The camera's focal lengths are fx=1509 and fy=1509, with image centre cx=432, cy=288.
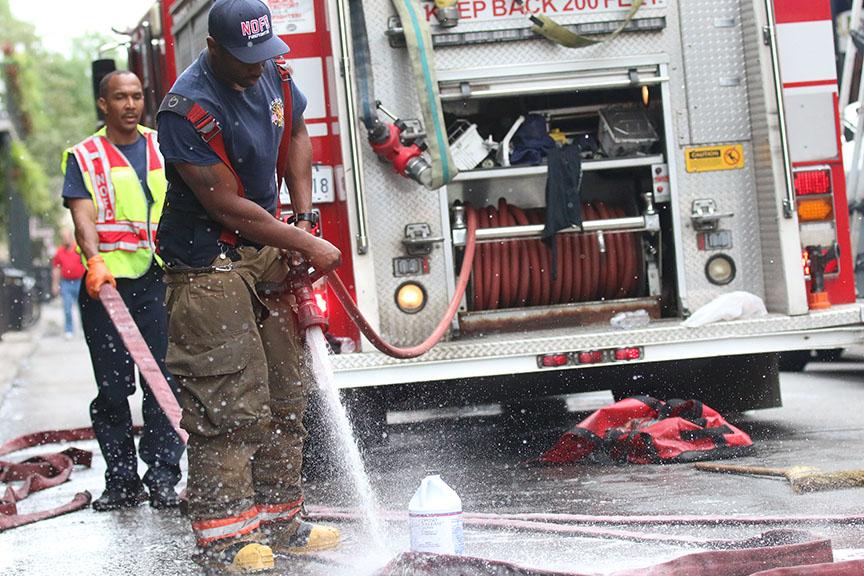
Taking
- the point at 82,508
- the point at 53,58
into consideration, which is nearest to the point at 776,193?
the point at 82,508

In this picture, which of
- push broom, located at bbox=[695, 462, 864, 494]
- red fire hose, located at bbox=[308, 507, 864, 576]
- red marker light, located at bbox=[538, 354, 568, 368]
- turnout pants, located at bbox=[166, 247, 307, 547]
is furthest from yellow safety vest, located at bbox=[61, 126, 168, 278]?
push broom, located at bbox=[695, 462, 864, 494]

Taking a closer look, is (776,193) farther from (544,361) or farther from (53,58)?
(53,58)

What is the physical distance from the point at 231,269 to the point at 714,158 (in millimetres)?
3494

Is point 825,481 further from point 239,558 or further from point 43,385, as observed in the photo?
point 43,385

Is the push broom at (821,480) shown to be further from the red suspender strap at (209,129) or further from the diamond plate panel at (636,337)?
the red suspender strap at (209,129)

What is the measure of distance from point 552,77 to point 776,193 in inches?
50.9

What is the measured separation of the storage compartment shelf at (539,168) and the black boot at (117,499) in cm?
235

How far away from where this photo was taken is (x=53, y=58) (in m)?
78.2

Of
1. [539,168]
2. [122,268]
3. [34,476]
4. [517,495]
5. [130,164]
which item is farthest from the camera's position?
[34,476]

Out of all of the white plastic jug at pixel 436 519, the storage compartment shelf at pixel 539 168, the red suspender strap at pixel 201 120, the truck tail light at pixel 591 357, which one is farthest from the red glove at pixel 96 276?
the white plastic jug at pixel 436 519

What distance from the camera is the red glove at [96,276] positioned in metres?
6.73

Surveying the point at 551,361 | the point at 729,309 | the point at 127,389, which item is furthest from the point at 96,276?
the point at 729,309

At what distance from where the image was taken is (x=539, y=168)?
26.3 feet

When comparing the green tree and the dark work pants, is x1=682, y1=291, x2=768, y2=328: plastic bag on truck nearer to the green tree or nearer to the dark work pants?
the dark work pants
